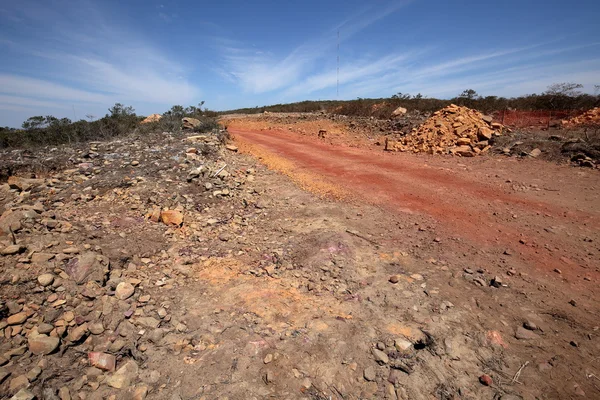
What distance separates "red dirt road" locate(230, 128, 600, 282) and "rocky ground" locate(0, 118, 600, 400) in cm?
11

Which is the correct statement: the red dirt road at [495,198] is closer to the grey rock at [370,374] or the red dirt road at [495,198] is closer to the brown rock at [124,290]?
the grey rock at [370,374]

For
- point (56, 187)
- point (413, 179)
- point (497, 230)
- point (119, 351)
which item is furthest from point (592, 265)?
point (56, 187)

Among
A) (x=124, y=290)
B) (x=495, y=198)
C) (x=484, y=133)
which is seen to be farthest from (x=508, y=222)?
(x=484, y=133)

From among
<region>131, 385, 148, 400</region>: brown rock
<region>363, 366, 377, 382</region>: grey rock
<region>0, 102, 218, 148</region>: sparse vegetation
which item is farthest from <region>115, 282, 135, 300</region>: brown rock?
<region>0, 102, 218, 148</region>: sparse vegetation

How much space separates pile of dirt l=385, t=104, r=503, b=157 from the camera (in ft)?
35.2

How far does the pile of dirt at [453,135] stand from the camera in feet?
35.2

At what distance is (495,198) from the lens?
620 centimetres

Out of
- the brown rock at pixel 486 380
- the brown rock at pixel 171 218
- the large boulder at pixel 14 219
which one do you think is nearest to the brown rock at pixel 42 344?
the large boulder at pixel 14 219

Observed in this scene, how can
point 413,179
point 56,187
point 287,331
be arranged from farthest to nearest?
point 413,179 → point 56,187 → point 287,331

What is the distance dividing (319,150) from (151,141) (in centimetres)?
655

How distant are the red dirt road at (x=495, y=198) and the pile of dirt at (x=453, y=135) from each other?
1.01m

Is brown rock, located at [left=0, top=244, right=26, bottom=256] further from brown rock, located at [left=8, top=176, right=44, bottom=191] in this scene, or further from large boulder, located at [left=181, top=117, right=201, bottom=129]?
large boulder, located at [left=181, top=117, right=201, bottom=129]

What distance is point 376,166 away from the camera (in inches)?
364

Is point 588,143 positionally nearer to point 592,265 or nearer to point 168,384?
point 592,265
